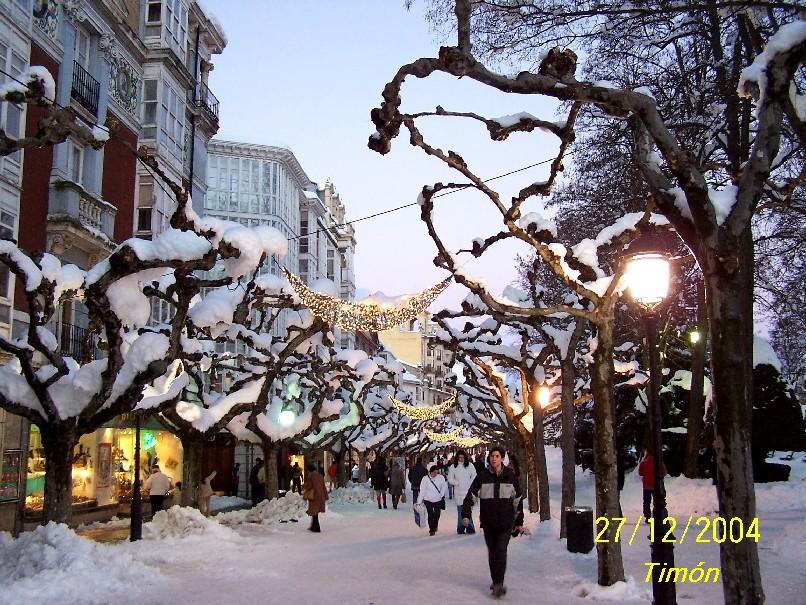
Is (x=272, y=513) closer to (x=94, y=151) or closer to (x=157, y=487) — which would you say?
(x=157, y=487)

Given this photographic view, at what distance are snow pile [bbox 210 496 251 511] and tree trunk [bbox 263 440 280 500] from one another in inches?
289

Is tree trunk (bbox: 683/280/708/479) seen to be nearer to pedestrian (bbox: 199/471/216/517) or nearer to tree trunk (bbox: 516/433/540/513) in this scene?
tree trunk (bbox: 516/433/540/513)

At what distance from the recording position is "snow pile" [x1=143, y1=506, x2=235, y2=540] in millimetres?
15586

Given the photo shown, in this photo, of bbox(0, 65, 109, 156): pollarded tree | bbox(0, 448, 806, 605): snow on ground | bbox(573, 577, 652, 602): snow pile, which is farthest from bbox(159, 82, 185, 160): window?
bbox(573, 577, 652, 602): snow pile

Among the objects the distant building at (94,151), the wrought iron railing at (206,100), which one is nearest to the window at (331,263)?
the wrought iron railing at (206,100)

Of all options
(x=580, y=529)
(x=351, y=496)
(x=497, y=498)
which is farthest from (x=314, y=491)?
(x=351, y=496)

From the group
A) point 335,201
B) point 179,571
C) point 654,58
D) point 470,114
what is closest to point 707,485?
point 654,58

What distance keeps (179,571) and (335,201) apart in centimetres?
7456

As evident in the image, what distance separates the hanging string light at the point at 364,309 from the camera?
664 inches

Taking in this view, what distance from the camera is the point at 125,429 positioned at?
26.2m

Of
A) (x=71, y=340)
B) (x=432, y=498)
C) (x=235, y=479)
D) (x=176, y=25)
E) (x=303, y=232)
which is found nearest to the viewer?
(x=432, y=498)

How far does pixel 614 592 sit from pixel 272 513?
Result: 13814 millimetres

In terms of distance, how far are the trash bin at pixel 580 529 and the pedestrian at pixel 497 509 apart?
1.97 metres

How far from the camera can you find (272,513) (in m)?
21.2
